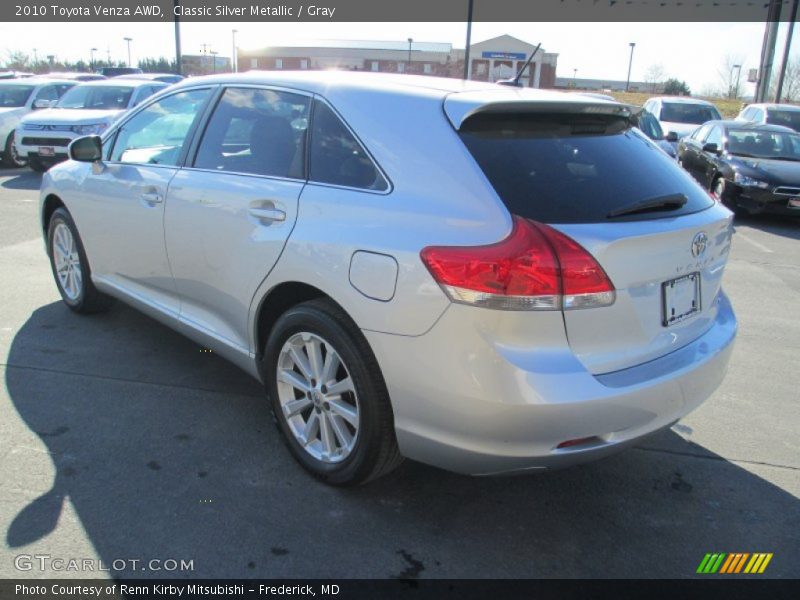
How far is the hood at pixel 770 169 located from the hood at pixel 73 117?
1079 cm

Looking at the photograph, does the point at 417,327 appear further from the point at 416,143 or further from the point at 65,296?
the point at 65,296

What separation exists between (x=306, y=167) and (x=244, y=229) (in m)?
0.43

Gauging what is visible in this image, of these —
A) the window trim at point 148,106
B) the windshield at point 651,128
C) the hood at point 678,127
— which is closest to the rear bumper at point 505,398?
the window trim at point 148,106

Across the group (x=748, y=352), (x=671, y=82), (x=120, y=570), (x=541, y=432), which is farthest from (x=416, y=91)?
(x=671, y=82)

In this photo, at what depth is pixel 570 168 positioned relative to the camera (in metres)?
2.65

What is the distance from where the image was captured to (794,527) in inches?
113

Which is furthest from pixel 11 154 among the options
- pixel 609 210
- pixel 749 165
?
pixel 609 210

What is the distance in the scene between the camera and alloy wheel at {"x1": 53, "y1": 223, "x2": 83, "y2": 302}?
192 inches

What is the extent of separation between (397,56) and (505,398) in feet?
198

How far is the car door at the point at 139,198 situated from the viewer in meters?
3.89

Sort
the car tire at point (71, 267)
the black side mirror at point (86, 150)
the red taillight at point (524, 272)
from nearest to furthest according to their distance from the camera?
1. the red taillight at point (524, 272)
2. the black side mirror at point (86, 150)
3. the car tire at point (71, 267)

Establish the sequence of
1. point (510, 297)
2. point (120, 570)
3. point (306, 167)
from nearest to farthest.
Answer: point (510, 297), point (120, 570), point (306, 167)

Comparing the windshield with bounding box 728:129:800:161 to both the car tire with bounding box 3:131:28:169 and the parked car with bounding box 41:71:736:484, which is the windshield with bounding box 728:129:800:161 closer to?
the parked car with bounding box 41:71:736:484

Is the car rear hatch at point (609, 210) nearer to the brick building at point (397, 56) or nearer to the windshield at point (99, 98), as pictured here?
the windshield at point (99, 98)
